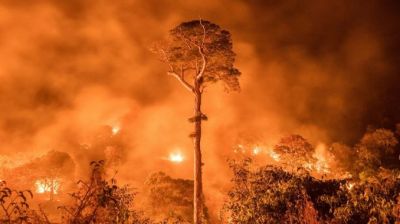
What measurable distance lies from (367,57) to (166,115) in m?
32.3

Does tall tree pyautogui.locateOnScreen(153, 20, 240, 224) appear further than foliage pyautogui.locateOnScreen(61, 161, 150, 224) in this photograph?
Yes

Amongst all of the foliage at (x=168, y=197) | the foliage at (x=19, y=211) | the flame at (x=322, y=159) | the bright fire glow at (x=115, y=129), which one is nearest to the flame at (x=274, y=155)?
the flame at (x=322, y=159)

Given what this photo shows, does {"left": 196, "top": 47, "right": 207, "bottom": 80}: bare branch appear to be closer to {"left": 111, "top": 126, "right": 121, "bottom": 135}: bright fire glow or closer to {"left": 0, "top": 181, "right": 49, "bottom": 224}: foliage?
{"left": 0, "top": 181, "right": 49, "bottom": 224}: foliage

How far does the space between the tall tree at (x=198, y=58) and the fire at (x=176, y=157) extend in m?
17.9

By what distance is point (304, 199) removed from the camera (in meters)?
12.2

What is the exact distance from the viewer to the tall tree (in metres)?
22.1

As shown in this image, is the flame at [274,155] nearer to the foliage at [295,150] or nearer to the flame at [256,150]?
the foliage at [295,150]

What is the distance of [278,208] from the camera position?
13.1 m

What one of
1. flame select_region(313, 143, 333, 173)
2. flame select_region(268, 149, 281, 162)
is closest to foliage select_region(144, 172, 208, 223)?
flame select_region(268, 149, 281, 162)

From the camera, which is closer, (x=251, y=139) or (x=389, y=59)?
(x=251, y=139)

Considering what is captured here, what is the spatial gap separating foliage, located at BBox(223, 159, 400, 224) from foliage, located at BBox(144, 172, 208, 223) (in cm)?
1170

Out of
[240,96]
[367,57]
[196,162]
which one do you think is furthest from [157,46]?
[367,57]

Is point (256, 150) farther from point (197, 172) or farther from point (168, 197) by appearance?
point (197, 172)

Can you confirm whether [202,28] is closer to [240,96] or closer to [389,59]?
[240,96]
